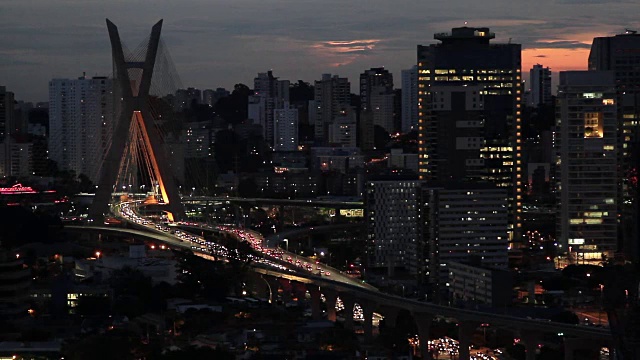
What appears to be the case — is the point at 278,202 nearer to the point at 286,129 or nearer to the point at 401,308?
the point at 401,308

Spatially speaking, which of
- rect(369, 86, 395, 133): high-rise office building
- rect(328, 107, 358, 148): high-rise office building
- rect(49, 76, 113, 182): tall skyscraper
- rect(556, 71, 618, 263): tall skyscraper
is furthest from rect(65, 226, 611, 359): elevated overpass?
rect(369, 86, 395, 133): high-rise office building

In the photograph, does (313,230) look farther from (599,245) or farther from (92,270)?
(92,270)

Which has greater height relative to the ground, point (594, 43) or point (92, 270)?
point (594, 43)

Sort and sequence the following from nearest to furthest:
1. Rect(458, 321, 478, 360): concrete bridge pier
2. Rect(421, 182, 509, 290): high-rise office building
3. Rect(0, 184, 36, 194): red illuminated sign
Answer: Rect(458, 321, 478, 360): concrete bridge pier
Rect(421, 182, 509, 290): high-rise office building
Rect(0, 184, 36, 194): red illuminated sign

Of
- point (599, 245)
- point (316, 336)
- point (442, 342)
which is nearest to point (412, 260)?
point (599, 245)

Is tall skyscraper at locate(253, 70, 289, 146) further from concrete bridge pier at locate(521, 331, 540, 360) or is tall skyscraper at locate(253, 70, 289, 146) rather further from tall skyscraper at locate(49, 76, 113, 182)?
concrete bridge pier at locate(521, 331, 540, 360)

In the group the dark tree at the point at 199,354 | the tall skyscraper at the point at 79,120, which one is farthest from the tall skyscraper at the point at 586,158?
the tall skyscraper at the point at 79,120

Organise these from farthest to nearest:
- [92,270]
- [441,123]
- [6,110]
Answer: [6,110] → [441,123] → [92,270]
